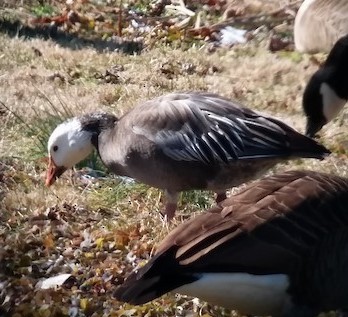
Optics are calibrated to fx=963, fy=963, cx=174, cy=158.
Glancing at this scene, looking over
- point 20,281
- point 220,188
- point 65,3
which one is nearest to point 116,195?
point 220,188

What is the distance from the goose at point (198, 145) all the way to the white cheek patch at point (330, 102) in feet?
7.18

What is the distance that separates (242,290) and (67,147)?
2.57 m

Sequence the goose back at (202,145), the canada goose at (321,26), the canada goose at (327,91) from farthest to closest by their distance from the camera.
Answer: the canada goose at (321,26)
the canada goose at (327,91)
the goose back at (202,145)

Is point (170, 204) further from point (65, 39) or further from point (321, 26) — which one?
point (65, 39)

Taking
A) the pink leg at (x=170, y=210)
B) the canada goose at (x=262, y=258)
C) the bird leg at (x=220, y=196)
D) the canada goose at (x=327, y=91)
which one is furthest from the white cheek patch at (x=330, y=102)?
the canada goose at (x=262, y=258)

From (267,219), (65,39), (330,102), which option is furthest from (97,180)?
(65,39)

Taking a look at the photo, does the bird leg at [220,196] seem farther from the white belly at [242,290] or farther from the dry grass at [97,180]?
the white belly at [242,290]

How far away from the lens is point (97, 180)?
271 inches

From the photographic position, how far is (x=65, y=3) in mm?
13367

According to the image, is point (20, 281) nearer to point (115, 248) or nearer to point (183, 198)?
point (115, 248)

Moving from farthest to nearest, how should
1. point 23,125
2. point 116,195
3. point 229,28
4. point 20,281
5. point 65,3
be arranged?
point 65,3 → point 229,28 → point 23,125 → point 116,195 → point 20,281

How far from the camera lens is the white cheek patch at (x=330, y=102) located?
26.5 feet

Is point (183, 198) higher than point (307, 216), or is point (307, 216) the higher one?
point (307, 216)

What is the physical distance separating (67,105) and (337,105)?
2.34m
